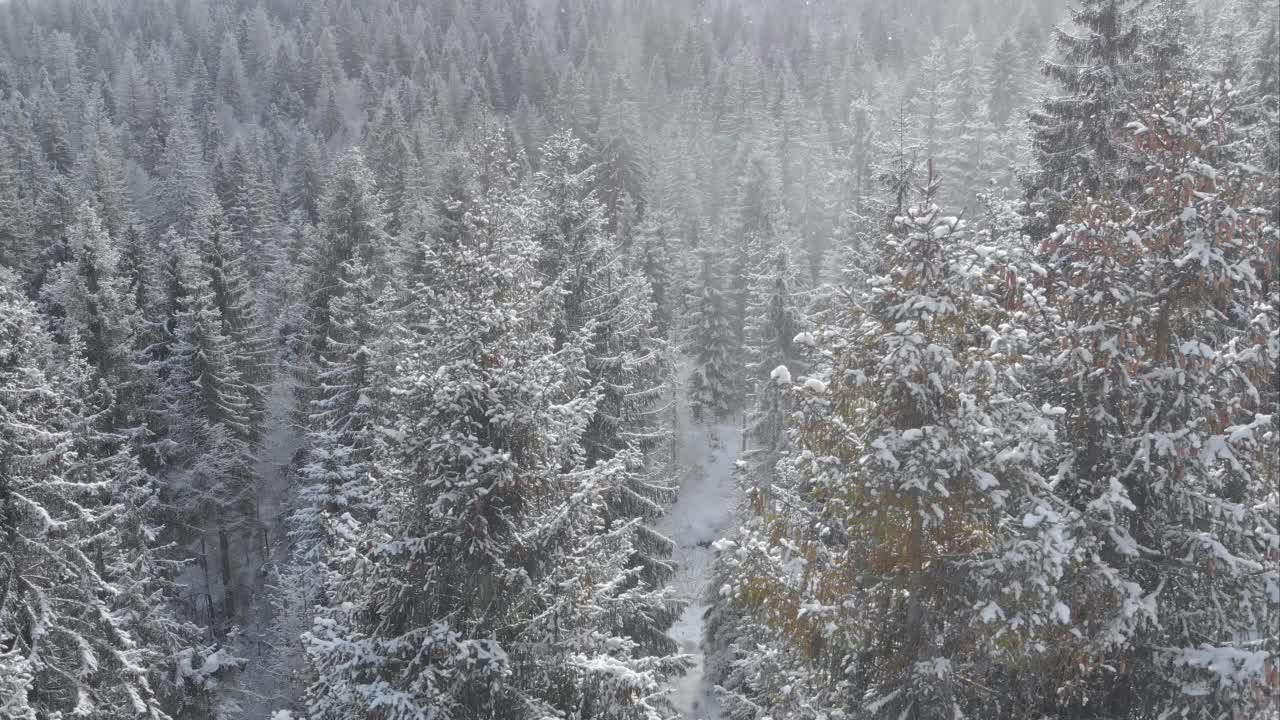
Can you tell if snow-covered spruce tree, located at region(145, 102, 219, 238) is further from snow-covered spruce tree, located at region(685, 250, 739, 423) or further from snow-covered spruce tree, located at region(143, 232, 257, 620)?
snow-covered spruce tree, located at region(685, 250, 739, 423)

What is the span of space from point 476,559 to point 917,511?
5154 millimetres

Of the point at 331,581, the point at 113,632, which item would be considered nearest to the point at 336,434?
the point at 113,632

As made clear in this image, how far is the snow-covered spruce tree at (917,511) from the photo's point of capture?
7.66m

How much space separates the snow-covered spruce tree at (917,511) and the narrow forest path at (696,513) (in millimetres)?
23488

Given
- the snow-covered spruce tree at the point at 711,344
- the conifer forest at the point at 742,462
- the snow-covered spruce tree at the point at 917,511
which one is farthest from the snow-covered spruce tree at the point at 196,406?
the snow-covered spruce tree at the point at 917,511

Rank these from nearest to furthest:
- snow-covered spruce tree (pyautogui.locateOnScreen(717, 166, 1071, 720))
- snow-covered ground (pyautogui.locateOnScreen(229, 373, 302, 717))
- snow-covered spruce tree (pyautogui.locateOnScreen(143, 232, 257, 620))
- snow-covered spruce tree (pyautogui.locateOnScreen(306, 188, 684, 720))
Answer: snow-covered spruce tree (pyautogui.locateOnScreen(717, 166, 1071, 720))
snow-covered spruce tree (pyautogui.locateOnScreen(306, 188, 684, 720))
snow-covered ground (pyautogui.locateOnScreen(229, 373, 302, 717))
snow-covered spruce tree (pyautogui.locateOnScreen(143, 232, 257, 620))

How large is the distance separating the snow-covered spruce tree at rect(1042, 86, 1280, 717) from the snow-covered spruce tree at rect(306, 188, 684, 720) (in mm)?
5112

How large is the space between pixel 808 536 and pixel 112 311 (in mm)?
33881

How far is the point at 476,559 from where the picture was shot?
998 cm

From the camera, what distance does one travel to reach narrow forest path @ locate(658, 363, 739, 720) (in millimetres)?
35844

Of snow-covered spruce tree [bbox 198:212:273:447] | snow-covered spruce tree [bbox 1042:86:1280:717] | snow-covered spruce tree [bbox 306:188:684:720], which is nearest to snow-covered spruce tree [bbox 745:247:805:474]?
snow-covered spruce tree [bbox 198:212:273:447]

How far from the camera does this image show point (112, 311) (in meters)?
33.3

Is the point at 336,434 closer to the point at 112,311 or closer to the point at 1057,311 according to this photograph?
the point at 112,311

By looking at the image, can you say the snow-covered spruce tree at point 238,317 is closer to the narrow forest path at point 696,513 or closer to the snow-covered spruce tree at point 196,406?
the snow-covered spruce tree at point 196,406
